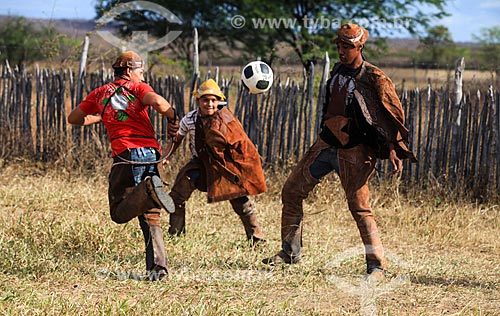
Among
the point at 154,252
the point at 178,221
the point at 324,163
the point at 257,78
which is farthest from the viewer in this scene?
the point at 178,221

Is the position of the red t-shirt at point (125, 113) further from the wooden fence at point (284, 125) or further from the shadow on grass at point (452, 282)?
the wooden fence at point (284, 125)

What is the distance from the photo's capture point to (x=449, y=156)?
26.9 ft

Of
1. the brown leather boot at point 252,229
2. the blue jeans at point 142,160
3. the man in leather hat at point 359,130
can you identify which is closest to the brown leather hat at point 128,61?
the blue jeans at point 142,160

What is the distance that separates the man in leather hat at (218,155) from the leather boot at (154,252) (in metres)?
0.79

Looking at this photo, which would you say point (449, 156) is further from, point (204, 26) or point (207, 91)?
point (204, 26)

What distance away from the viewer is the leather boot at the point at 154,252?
5.02m

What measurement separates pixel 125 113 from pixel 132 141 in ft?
0.66

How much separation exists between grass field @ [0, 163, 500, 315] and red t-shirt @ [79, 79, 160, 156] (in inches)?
35.9

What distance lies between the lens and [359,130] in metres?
5.23

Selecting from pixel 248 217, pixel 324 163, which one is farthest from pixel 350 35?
pixel 248 217

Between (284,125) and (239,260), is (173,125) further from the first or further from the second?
(284,125)

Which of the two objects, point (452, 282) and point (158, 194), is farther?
point (452, 282)

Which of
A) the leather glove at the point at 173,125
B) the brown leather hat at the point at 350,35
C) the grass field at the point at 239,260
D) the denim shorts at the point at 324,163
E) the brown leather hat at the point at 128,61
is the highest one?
the brown leather hat at the point at 350,35

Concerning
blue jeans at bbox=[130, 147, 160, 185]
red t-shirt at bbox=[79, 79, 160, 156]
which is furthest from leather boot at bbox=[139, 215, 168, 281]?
red t-shirt at bbox=[79, 79, 160, 156]
